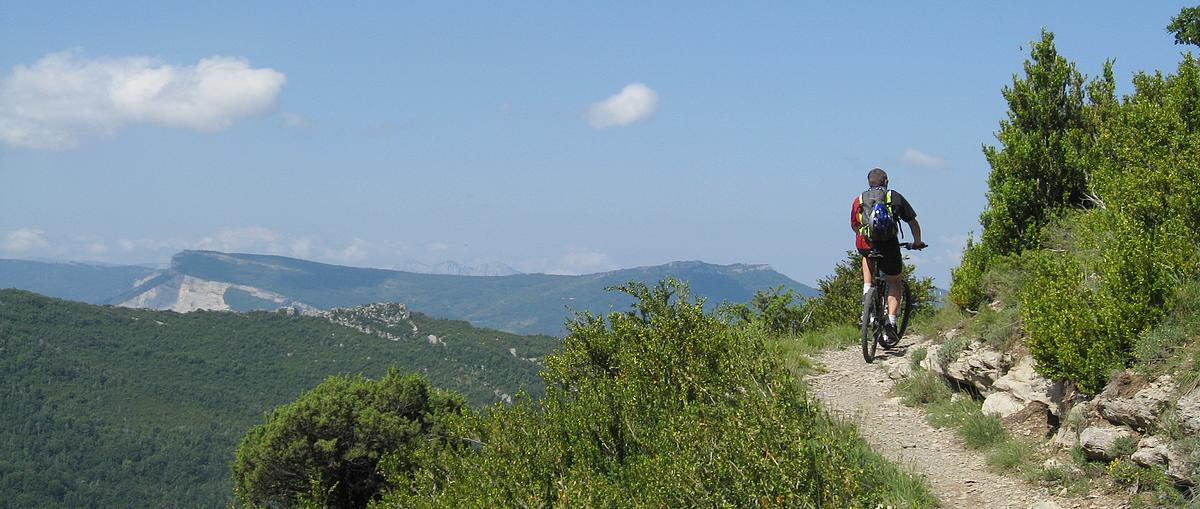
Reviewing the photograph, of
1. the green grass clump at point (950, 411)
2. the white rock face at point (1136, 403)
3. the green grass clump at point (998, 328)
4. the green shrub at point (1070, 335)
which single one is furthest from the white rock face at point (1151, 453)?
the green grass clump at point (998, 328)

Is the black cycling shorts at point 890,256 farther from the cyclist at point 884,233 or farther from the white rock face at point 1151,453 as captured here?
the white rock face at point 1151,453

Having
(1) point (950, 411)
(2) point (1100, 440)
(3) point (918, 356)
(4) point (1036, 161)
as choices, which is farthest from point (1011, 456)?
(4) point (1036, 161)

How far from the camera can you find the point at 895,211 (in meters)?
10.1

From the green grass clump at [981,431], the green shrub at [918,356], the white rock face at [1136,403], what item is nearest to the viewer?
the white rock face at [1136,403]

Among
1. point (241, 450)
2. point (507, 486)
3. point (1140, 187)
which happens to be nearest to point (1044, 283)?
Result: point (1140, 187)

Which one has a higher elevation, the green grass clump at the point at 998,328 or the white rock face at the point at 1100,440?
the green grass clump at the point at 998,328

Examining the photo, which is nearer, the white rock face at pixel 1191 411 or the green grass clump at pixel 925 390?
the white rock face at pixel 1191 411

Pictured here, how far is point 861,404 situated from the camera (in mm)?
9664

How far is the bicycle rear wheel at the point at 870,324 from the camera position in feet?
34.8

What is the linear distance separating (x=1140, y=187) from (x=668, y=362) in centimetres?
486

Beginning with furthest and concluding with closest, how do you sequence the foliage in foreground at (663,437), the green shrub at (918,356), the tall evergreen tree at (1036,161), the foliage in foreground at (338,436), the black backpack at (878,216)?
the foliage in foreground at (338,436), the tall evergreen tree at (1036,161), the green shrub at (918,356), the black backpack at (878,216), the foliage in foreground at (663,437)

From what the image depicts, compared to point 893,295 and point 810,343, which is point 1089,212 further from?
point 810,343

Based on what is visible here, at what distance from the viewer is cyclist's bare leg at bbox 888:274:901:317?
1053 cm

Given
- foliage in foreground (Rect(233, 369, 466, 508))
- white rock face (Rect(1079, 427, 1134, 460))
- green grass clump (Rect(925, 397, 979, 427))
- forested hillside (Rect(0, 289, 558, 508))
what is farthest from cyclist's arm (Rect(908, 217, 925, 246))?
forested hillside (Rect(0, 289, 558, 508))
